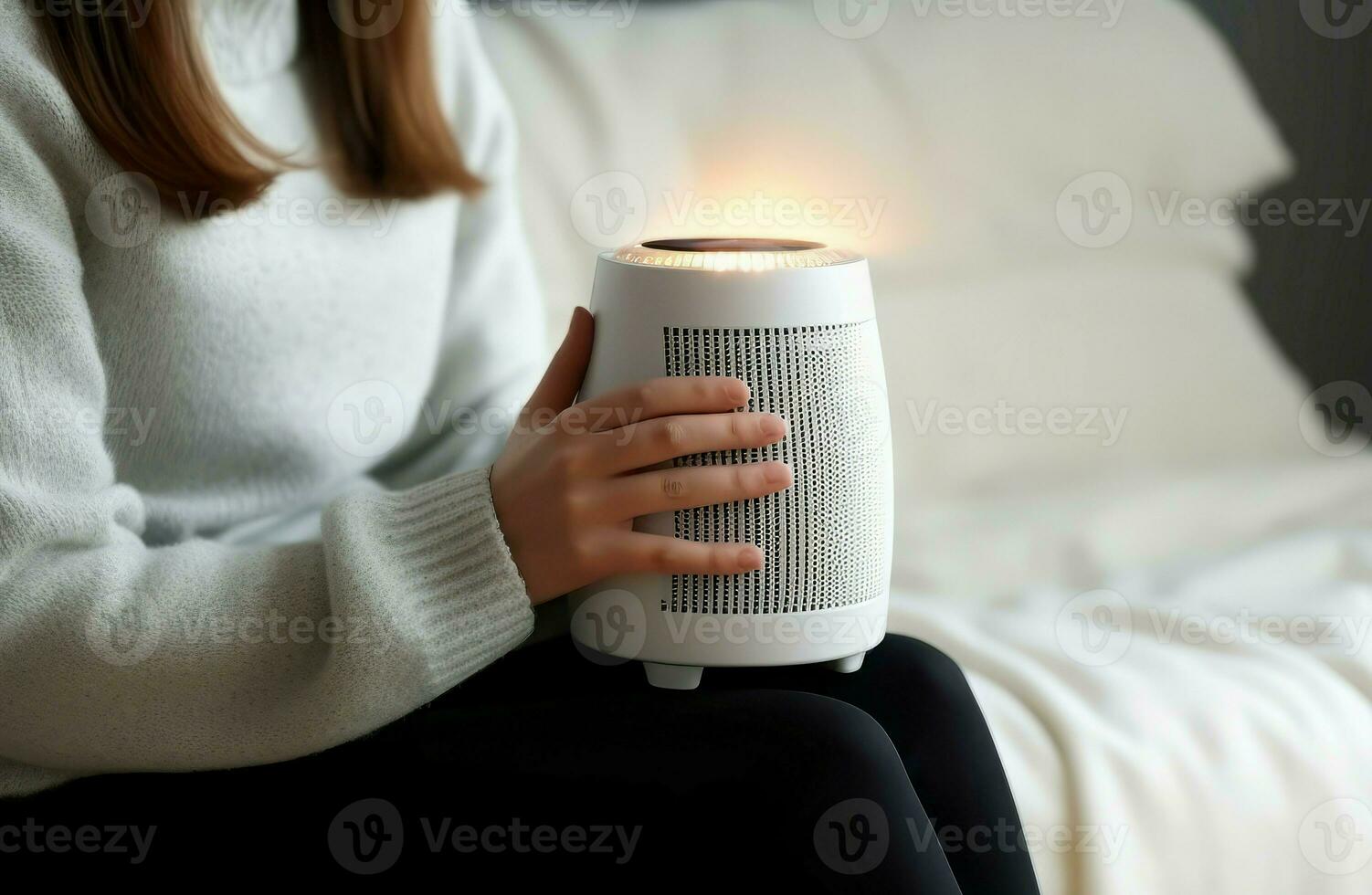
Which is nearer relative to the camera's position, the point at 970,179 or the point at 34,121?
the point at 34,121

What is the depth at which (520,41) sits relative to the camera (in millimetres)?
1059

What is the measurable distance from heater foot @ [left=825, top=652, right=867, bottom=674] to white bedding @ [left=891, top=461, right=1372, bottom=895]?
171 millimetres

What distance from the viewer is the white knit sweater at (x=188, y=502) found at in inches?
20.7

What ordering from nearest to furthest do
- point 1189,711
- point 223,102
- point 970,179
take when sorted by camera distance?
point 223,102 < point 1189,711 < point 970,179

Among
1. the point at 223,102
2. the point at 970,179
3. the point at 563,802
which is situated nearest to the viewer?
the point at 563,802

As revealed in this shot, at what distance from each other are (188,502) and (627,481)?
0.30 m

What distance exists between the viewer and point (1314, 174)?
110cm

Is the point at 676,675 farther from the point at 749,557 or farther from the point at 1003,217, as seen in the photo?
the point at 1003,217

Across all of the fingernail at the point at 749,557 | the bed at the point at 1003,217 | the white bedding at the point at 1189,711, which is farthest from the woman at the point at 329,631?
the bed at the point at 1003,217

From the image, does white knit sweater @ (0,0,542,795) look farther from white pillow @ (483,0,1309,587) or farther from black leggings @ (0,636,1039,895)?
white pillow @ (483,0,1309,587)

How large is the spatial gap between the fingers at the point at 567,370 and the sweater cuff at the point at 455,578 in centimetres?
6

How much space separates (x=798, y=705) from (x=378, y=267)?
0.42 meters

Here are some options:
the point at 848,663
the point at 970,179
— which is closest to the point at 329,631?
the point at 848,663

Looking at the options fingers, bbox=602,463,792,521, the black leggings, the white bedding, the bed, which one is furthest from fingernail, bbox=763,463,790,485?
the bed
